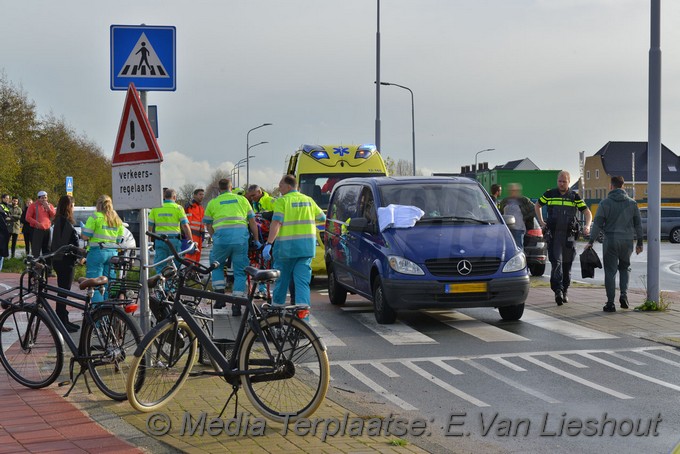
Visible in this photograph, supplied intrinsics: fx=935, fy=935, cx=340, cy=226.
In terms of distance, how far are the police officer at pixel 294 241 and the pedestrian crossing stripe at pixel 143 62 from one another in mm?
2879

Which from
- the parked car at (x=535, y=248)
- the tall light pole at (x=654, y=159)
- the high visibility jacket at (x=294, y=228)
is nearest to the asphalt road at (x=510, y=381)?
the high visibility jacket at (x=294, y=228)

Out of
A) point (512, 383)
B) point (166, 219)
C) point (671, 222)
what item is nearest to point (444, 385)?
point (512, 383)

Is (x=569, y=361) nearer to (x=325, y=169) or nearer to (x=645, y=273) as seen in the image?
(x=325, y=169)

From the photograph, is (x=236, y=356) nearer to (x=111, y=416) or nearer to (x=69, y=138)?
(x=111, y=416)

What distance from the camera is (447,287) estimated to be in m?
11.2

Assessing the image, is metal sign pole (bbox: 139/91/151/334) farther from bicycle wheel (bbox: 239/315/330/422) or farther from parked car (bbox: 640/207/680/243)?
parked car (bbox: 640/207/680/243)

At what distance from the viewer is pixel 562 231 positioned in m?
14.1

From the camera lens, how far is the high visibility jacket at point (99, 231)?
11.1 meters

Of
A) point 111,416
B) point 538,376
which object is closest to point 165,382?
point 111,416

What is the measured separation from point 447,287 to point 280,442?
569 centimetres

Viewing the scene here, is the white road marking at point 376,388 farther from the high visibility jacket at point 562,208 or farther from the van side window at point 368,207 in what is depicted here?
the high visibility jacket at point 562,208

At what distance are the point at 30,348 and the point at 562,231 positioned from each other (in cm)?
873

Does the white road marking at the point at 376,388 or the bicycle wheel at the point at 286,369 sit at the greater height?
the bicycle wheel at the point at 286,369

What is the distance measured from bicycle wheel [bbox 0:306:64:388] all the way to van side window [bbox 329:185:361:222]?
21.0 ft
